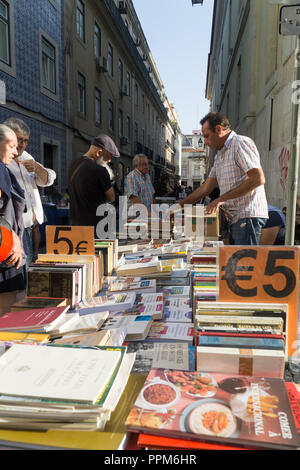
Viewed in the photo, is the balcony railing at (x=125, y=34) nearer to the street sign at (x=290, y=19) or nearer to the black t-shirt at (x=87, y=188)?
the black t-shirt at (x=87, y=188)

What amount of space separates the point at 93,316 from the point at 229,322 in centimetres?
66

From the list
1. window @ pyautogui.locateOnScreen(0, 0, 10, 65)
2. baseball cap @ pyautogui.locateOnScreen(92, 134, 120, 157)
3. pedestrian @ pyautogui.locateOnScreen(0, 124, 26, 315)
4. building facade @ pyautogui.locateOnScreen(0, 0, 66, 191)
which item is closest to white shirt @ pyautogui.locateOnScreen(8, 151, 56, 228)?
baseball cap @ pyautogui.locateOnScreen(92, 134, 120, 157)

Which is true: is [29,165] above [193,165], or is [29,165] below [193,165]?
below

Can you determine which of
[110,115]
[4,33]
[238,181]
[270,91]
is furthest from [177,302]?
[110,115]

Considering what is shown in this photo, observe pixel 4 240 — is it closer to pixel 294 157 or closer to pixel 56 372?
pixel 56 372

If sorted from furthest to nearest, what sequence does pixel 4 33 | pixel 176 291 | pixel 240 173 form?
pixel 4 33, pixel 240 173, pixel 176 291

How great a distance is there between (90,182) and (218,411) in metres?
2.61

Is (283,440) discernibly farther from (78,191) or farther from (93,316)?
(78,191)

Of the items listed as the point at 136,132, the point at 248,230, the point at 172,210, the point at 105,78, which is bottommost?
the point at 248,230

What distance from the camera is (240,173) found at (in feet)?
9.51

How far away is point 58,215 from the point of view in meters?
7.81

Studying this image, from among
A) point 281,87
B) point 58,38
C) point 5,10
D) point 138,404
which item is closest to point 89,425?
point 138,404

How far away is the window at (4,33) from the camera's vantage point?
313 inches

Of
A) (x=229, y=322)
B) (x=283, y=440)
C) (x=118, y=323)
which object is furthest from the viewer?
(x=118, y=323)
